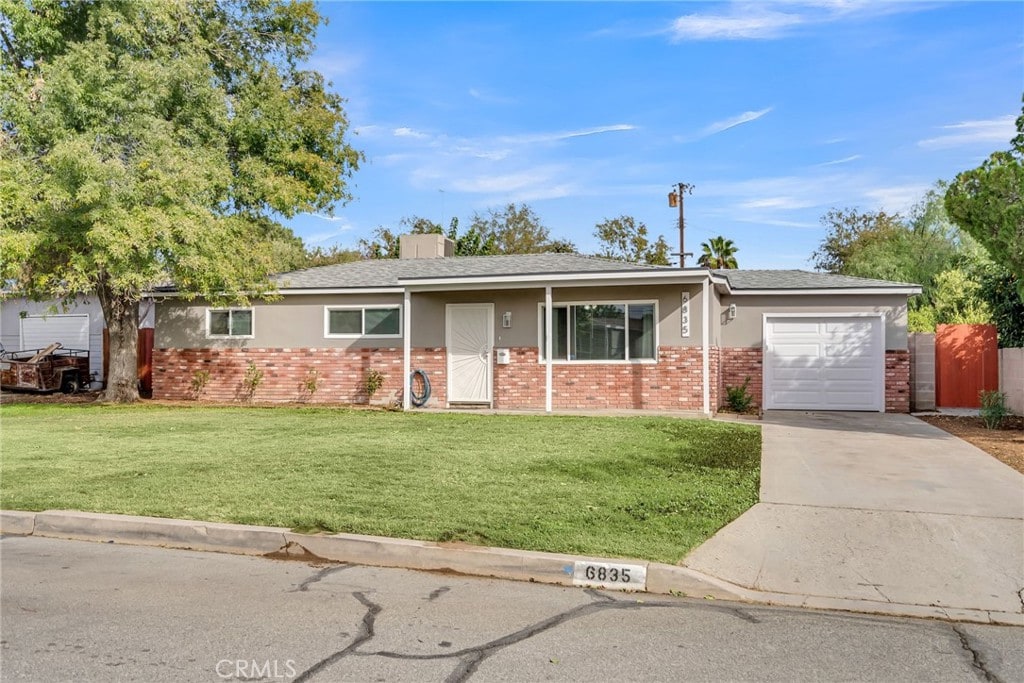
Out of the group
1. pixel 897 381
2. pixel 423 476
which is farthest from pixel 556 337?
pixel 423 476

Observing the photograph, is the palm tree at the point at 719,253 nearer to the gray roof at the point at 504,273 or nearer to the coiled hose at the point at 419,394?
the gray roof at the point at 504,273

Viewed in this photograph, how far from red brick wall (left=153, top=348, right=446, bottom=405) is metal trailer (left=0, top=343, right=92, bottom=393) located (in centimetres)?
417

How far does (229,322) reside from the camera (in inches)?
752

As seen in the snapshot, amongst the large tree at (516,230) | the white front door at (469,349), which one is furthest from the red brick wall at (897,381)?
the large tree at (516,230)

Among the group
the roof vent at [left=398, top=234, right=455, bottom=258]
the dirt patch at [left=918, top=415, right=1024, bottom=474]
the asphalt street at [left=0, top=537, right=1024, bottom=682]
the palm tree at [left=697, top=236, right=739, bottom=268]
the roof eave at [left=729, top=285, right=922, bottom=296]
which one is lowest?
the asphalt street at [left=0, top=537, right=1024, bottom=682]

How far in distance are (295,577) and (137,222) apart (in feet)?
39.7

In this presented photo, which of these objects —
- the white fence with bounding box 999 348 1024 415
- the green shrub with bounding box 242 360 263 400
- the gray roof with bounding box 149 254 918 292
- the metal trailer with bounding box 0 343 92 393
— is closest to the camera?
the white fence with bounding box 999 348 1024 415

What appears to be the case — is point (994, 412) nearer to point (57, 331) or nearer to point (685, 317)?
point (685, 317)

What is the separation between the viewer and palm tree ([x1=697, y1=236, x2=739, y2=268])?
42.5 metres

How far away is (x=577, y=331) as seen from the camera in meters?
16.5

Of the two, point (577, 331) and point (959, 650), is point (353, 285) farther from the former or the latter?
point (959, 650)

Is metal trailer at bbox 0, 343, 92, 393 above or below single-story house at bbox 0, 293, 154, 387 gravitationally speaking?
below

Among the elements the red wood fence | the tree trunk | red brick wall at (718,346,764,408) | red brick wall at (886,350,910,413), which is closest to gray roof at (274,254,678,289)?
red brick wall at (718,346,764,408)

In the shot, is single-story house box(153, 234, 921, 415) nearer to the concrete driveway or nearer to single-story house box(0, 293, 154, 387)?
single-story house box(0, 293, 154, 387)
